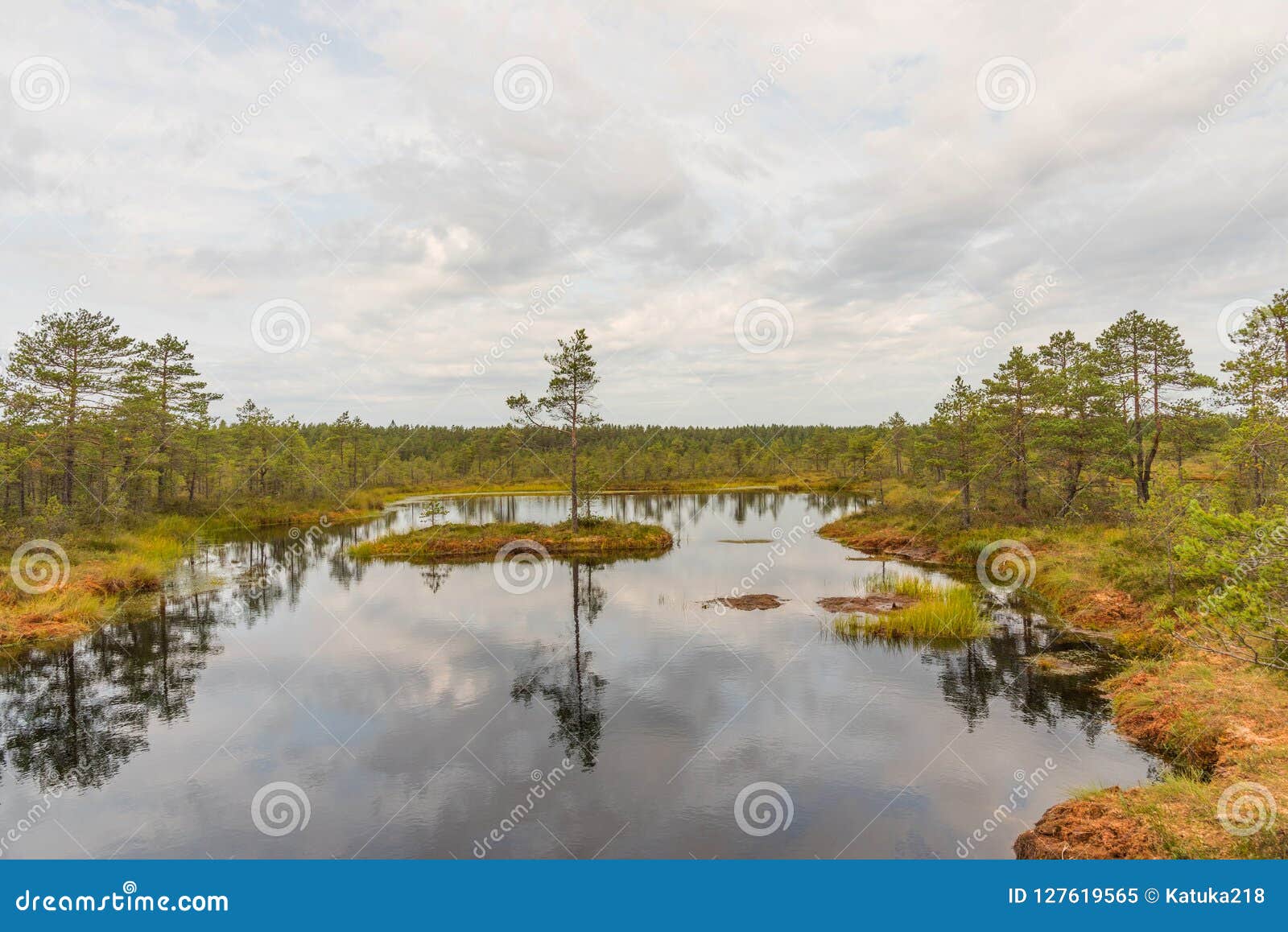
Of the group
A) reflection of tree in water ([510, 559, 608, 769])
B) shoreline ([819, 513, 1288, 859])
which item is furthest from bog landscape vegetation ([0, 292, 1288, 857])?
reflection of tree in water ([510, 559, 608, 769])

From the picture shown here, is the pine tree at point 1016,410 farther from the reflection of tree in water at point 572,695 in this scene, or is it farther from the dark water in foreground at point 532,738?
the reflection of tree in water at point 572,695

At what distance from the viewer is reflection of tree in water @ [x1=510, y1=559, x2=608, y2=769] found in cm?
1741

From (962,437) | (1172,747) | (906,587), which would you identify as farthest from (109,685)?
(962,437)

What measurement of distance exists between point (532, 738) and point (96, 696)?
15.2m

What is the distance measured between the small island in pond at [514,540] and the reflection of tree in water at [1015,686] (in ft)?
93.4

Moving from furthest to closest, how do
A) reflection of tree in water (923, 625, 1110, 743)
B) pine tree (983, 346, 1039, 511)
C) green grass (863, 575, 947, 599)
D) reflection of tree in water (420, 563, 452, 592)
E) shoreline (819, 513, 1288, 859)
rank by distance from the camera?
pine tree (983, 346, 1039, 511), reflection of tree in water (420, 563, 452, 592), green grass (863, 575, 947, 599), reflection of tree in water (923, 625, 1110, 743), shoreline (819, 513, 1288, 859)

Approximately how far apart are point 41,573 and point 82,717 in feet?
55.9

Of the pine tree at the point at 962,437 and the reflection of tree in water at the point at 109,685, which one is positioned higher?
the pine tree at the point at 962,437

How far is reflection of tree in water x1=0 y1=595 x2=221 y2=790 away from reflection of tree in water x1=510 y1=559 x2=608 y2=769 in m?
11.0

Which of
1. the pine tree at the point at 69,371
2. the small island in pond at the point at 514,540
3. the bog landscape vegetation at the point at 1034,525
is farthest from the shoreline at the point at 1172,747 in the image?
the pine tree at the point at 69,371

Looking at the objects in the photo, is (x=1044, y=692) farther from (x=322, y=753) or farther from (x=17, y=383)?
(x=17, y=383)

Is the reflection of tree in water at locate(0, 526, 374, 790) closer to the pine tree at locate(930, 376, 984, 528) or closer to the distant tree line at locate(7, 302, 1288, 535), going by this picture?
the distant tree line at locate(7, 302, 1288, 535)

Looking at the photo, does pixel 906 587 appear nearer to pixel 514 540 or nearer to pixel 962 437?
pixel 962 437

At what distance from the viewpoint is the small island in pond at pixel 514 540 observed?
49875mm
